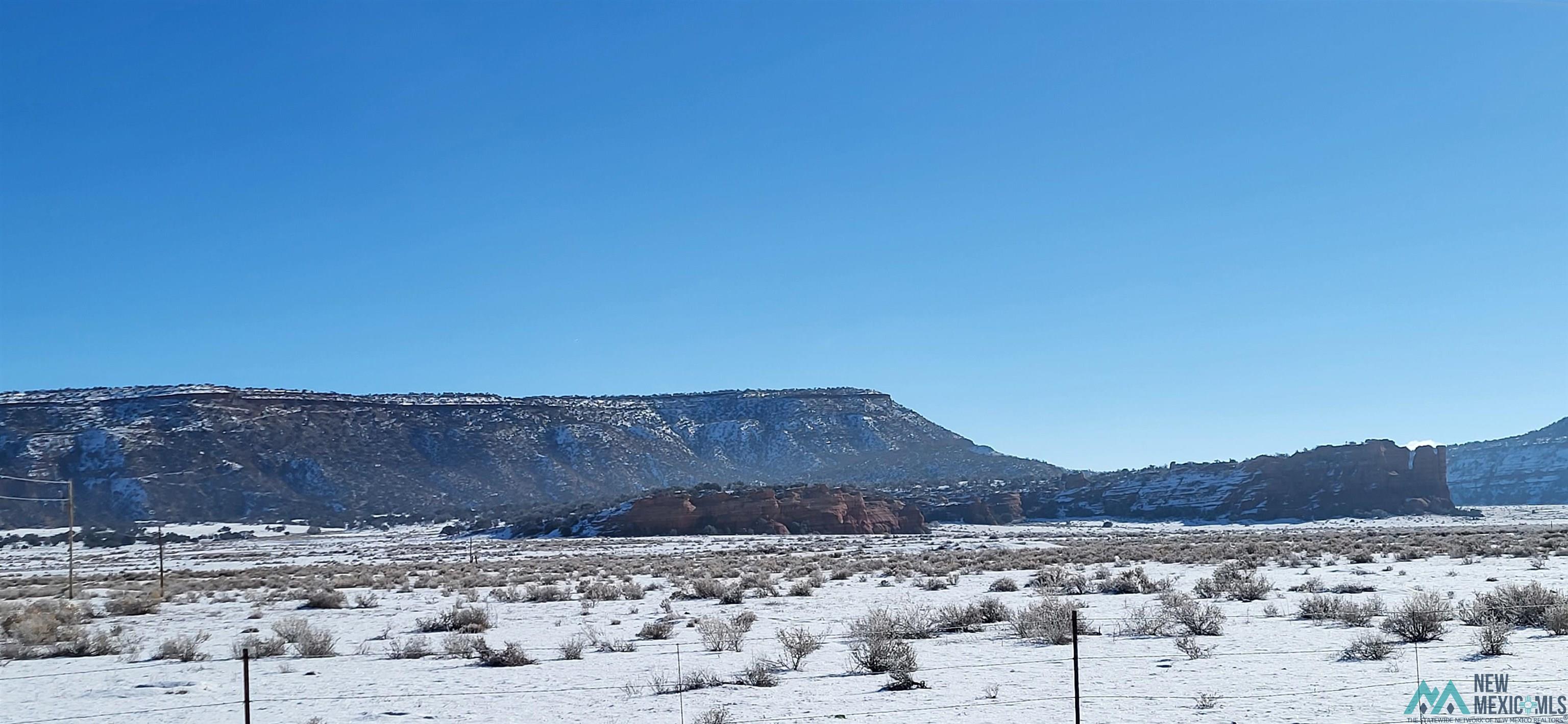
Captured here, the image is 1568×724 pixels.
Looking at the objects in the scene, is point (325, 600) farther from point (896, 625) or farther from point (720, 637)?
point (896, 625)

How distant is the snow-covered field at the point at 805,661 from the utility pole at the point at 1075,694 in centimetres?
12

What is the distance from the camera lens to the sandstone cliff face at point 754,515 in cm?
7475

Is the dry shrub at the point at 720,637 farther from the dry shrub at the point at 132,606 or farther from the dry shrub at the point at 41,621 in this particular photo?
the dry shrub at the point at 132,606

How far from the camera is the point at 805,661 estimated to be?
12.3 metres

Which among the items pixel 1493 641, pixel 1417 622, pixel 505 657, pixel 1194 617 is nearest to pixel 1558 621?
pixel 1417 622

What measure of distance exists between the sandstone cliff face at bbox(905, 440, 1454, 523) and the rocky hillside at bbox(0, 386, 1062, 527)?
19.3 meters

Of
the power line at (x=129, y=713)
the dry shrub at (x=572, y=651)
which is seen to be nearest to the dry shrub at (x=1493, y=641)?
A: the dry shrub at (x=572, y=651)

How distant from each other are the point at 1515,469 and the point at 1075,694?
15147 centimetres

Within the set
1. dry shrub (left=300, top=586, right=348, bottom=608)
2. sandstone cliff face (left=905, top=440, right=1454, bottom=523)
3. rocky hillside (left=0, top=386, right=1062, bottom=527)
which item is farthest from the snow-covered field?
rocky hillside (left=0, top=386, right=1062, bottom=527)

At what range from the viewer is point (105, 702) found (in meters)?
10.8

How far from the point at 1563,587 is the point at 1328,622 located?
7.71 metres

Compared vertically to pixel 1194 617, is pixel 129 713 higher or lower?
higher

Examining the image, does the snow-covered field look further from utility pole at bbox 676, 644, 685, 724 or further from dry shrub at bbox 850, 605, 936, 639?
dry shrub at bbox 850, 605, 936, 639

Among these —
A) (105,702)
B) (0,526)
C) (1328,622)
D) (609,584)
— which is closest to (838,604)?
(609,584)
